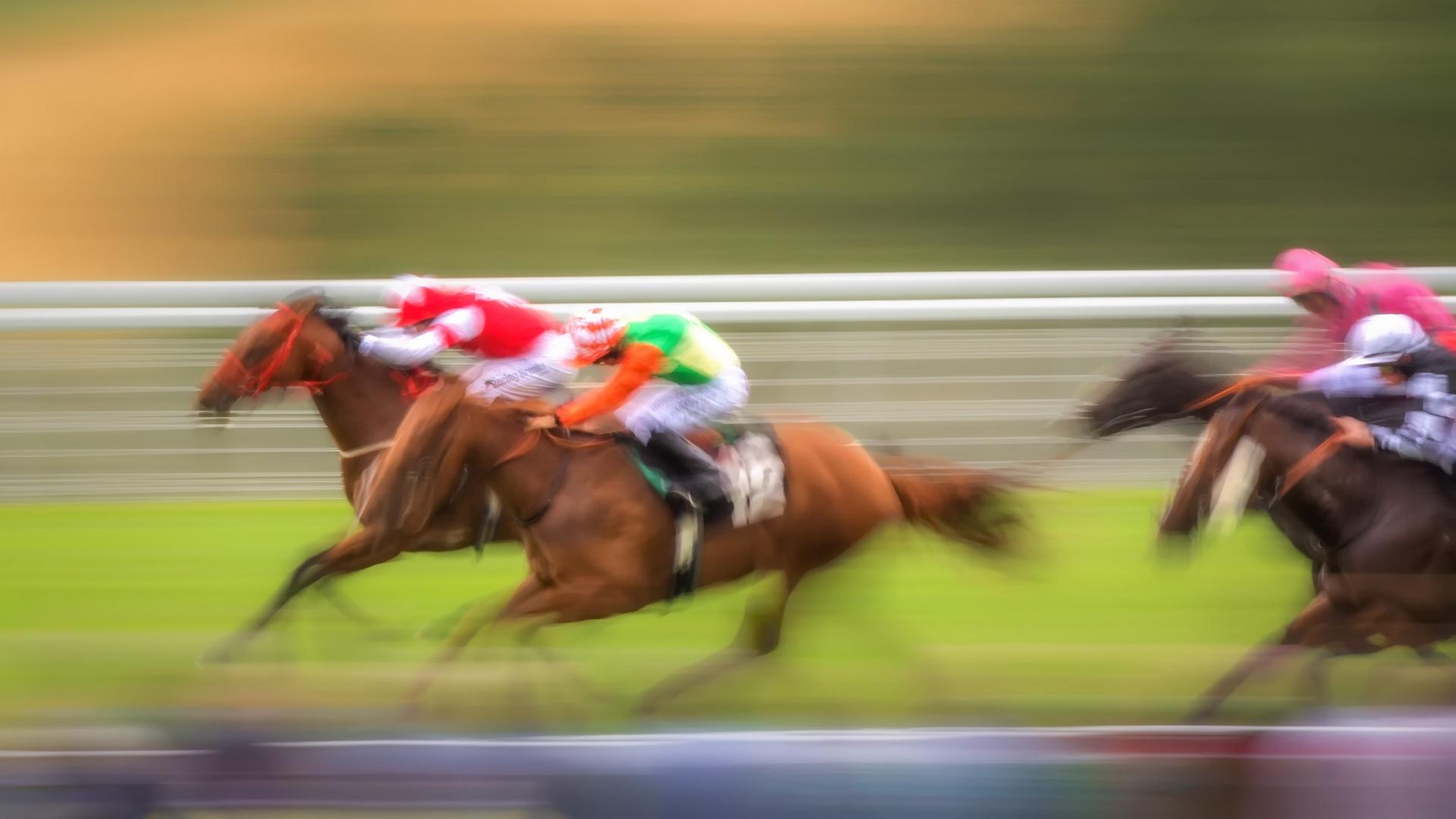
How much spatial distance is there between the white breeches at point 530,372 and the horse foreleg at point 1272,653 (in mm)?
2277

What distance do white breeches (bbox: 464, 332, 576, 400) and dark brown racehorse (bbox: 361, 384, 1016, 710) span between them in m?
0.70

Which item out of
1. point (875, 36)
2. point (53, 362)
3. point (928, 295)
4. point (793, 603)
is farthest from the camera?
point (875, 36)

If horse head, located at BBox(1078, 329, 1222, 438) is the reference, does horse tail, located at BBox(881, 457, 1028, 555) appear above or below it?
below

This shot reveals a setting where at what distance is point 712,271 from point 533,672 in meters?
8.87

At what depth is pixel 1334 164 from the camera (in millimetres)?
13500

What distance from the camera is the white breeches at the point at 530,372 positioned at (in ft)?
18.1

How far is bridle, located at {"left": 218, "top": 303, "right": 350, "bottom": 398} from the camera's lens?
574 centimetres

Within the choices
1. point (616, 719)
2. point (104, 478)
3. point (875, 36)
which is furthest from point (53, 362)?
point (875, 36)

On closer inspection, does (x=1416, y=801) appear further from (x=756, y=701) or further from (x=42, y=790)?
(x=756, y=701)

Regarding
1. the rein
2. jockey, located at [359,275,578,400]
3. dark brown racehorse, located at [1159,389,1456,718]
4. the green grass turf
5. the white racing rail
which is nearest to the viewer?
the green grass turf

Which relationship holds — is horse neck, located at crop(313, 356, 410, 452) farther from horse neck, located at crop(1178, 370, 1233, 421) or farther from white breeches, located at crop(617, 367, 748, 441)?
horse neck, located at crop(1178, 370, 1233, 421)

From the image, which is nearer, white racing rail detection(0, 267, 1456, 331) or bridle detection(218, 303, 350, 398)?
bridle detection(218, 303, 350, 398)

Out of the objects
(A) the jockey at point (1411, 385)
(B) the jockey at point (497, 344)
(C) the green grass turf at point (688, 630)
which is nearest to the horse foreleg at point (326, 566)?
(C) the green grass turf at point (688, 630)

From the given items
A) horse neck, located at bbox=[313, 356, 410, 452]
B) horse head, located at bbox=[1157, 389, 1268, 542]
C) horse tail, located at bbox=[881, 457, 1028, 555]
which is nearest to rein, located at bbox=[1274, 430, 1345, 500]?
horse head, located at bbox=[1157, 389, 1268, 542]
